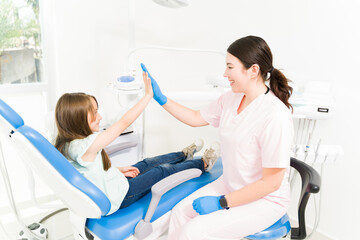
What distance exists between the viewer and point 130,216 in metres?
1.15

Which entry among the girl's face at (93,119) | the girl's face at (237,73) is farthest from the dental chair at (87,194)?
the girl's face at (237,73)

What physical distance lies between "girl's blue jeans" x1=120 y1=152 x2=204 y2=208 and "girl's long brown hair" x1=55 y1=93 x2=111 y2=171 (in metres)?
0.33

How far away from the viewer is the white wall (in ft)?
5.49

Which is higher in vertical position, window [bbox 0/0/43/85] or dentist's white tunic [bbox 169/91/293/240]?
window [bbox 0/0/43/85]

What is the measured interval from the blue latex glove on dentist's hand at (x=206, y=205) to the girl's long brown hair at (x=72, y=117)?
54cm

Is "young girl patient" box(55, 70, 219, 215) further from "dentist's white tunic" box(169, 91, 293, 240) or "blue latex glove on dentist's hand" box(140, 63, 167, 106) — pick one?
"dentist's white tunic" box(169, 91, 293, 240)

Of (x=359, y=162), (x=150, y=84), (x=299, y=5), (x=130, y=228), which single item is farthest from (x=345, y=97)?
(x=130, y=228)

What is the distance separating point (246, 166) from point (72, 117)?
0.75 metres

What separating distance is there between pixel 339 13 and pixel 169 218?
1.49 m

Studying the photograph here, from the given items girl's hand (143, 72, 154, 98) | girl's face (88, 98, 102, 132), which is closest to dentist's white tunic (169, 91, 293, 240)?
girl's hand (143, 72, 154, 98)

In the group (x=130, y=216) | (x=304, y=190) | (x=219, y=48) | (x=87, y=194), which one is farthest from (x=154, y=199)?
(x=219, y=48)

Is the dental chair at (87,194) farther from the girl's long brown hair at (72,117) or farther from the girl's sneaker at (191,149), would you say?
the girl's sneaker at (191,149)

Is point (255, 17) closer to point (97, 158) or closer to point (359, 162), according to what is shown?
point (359, 162)

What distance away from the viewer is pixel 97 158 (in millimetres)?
Answer: 1222
